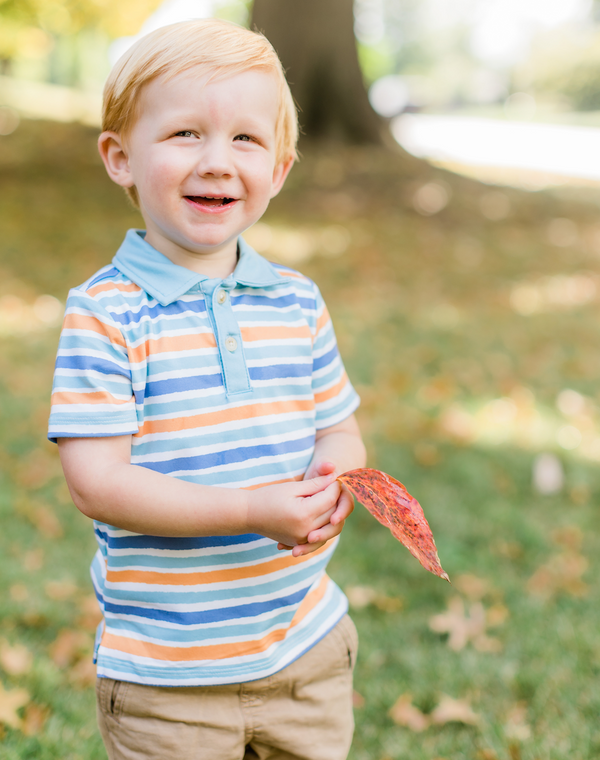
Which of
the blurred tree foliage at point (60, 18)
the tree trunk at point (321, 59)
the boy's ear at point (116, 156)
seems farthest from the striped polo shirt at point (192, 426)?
the blurred tree foliage at point (60, 18)

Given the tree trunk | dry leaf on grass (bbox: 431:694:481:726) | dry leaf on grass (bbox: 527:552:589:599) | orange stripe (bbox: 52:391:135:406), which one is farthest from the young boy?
the tree trunk

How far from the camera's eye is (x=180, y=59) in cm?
132

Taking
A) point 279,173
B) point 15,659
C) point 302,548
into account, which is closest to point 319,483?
point 302,548

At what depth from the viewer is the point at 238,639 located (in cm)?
146

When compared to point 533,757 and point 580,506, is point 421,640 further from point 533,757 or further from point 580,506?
point 580,506

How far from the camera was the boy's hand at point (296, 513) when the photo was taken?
126 centimetres

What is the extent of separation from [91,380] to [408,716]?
A: 1.87 metres

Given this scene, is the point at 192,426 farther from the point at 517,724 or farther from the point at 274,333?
the point at 517,724

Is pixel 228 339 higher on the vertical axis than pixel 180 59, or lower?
lower

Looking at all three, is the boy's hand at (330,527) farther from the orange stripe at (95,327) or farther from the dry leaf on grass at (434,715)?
the dry leaf on grass at (434,715)

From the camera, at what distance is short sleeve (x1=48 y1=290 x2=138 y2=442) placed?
1275mm

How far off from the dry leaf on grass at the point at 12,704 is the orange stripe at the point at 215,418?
1523 millimetres

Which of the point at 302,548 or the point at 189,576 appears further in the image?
the point at 189,576

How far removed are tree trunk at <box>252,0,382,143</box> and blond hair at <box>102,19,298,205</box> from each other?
9.67 m
